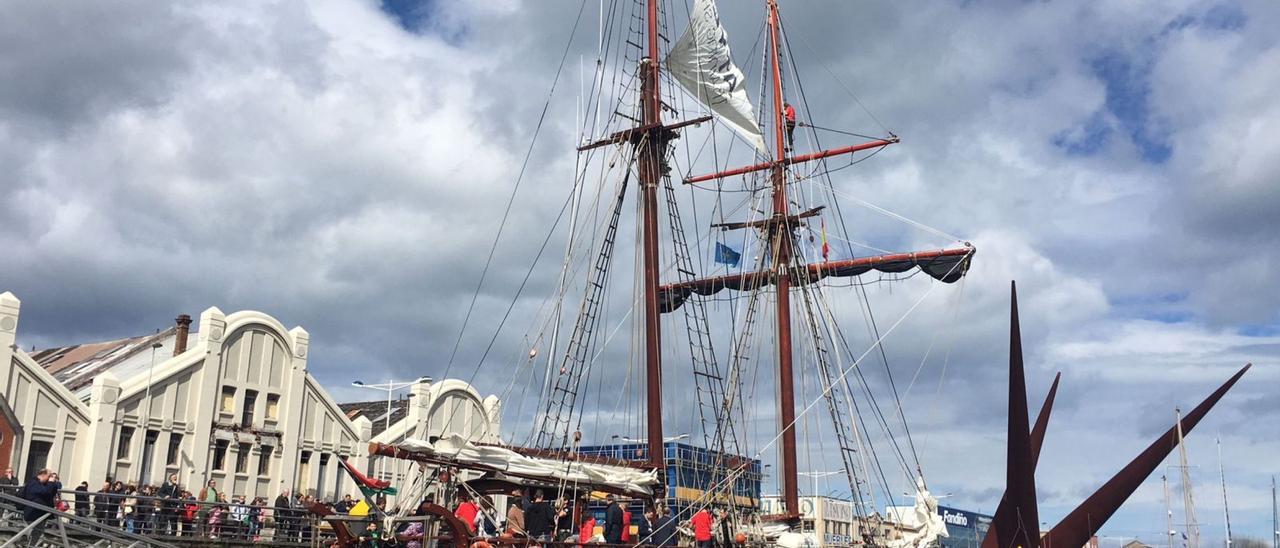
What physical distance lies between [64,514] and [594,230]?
17.3 m

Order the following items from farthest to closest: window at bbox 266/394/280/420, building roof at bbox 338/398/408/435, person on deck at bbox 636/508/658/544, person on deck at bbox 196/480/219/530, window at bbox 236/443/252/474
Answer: building roof at bbox 338/398/408/435
window at bbox 266/394/280/420
window at bbox 236/443/252/474
person on deck at bbox 196/480/219/530
person on deck at bbox 636/508/658/544

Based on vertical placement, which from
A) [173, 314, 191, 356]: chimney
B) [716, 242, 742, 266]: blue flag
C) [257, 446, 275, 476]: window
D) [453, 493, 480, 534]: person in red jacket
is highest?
[716, 242, 742, 266]: blue flag

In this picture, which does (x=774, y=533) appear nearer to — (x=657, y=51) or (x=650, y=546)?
(x=650, y=546)

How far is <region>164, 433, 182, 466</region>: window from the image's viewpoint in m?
39.7

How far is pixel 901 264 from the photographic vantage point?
39438 mm

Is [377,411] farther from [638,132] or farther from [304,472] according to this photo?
[638,132]

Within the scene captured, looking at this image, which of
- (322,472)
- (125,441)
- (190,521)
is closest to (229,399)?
(125,441)

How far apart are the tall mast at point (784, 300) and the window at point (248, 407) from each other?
21778mm

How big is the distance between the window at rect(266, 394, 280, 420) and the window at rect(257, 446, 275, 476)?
1.28 metres

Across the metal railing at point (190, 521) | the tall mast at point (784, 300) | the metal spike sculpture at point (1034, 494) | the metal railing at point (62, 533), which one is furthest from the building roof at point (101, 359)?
the metal spike sculpture at point (1034, 494)

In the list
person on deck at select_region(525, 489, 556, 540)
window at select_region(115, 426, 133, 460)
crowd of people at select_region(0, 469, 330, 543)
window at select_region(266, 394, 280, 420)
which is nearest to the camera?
person on deck at select_region(525, 489, 556, 540)

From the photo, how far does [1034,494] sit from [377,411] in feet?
126

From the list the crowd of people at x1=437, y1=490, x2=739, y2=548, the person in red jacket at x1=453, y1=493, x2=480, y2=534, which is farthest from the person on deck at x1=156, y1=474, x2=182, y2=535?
the person in red jacket at x1=453, y1=493, x2=480, y2=534

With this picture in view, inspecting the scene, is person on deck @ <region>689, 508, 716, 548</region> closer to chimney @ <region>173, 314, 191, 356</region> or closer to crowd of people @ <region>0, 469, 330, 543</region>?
crowd of people @ <region>0, 469, 330, 543</region>
